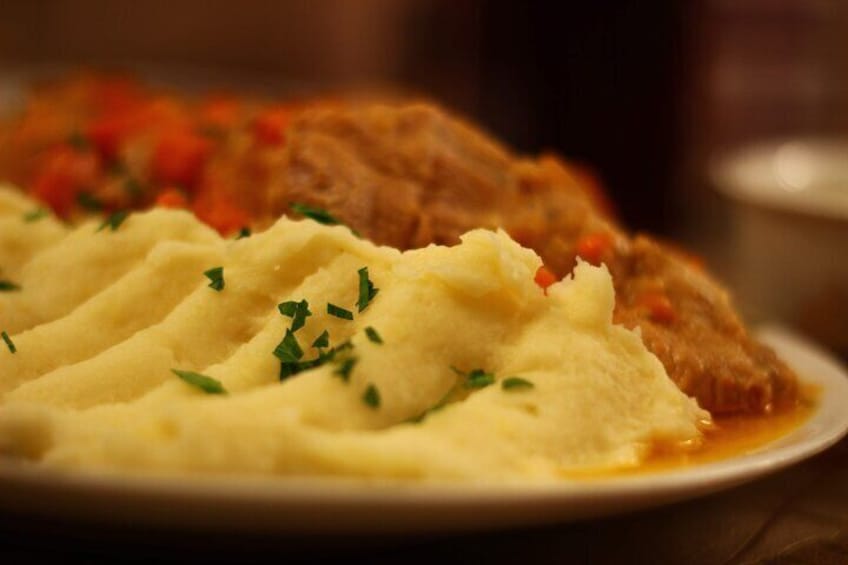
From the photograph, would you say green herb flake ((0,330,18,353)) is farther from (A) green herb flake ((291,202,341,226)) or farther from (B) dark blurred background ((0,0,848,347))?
(B) dark blurred background ((0,0,848,347))

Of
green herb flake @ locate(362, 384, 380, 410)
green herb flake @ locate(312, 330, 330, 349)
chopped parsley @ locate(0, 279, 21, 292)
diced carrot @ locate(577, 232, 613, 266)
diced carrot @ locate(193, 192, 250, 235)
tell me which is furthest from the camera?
diced carrot @ locate(193, 192, 250, 235)

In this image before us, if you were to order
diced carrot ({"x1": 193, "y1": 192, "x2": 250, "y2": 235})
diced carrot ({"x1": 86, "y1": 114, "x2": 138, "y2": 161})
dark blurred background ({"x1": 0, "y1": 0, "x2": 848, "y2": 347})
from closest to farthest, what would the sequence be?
1. diced carrot ({"x1": 193, "y1": 192, "x2": 250, "y2": 235})
2. diced carrot ({"x1": 86, "y1": 114, "x2": 138, "y2": 161})
3. dark blurred background ({"x1": 0, "y1": 0, "x2": 848, "y2": 347})

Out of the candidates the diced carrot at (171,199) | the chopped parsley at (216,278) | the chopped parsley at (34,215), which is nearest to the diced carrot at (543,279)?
the chopped parsley at (216,278)

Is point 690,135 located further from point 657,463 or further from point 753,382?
point 657,463

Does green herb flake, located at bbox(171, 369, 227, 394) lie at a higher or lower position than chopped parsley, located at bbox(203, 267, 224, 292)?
lower

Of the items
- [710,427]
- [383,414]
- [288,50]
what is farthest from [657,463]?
[288,50]

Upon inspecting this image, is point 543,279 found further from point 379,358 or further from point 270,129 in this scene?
point 270,129

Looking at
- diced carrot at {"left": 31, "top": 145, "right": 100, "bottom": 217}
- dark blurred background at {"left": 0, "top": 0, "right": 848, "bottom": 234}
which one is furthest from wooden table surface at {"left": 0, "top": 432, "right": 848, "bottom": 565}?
dark blurred background at {"left": 0, "top": 0, "right": 848, "bottom": 234}

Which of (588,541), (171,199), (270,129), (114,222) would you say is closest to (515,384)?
(588,541)
